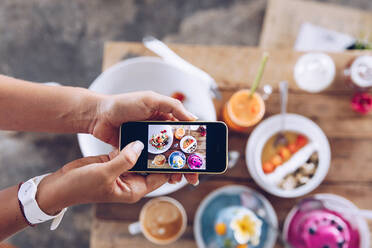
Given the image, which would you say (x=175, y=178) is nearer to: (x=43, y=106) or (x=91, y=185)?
(x=91, y=185)

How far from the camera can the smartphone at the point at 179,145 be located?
636 mm

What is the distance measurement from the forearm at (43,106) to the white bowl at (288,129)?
433 mm

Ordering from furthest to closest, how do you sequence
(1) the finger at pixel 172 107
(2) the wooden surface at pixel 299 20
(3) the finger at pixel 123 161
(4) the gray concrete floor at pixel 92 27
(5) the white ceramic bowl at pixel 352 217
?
(4) the gray concrete floor at pixel 92 27
(2) the wooden surface at pixel 299 20
(5) the white ceramic bowl at pixel 352 217
(1) the finger at pixel 172 107
(3) the finger at pixel 123 161

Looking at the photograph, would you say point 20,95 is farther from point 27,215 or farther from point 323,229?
point 323,229

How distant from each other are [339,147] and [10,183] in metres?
1.32

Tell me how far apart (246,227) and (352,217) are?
0.97 feet

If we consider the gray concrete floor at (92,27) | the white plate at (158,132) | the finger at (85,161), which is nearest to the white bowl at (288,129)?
the white plate at (158,132)

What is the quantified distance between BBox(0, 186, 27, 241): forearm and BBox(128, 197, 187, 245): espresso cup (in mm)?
291

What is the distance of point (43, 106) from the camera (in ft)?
2.34

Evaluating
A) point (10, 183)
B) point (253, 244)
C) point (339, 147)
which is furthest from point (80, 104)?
point (10, 183)

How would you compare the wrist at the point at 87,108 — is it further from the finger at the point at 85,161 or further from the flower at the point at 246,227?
the flower at the point at 246,227

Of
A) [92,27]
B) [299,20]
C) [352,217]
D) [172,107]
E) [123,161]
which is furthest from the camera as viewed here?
[92,27]

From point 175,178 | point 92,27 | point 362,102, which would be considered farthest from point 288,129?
Answer: point 92,27

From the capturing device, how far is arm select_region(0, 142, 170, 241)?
59cm
